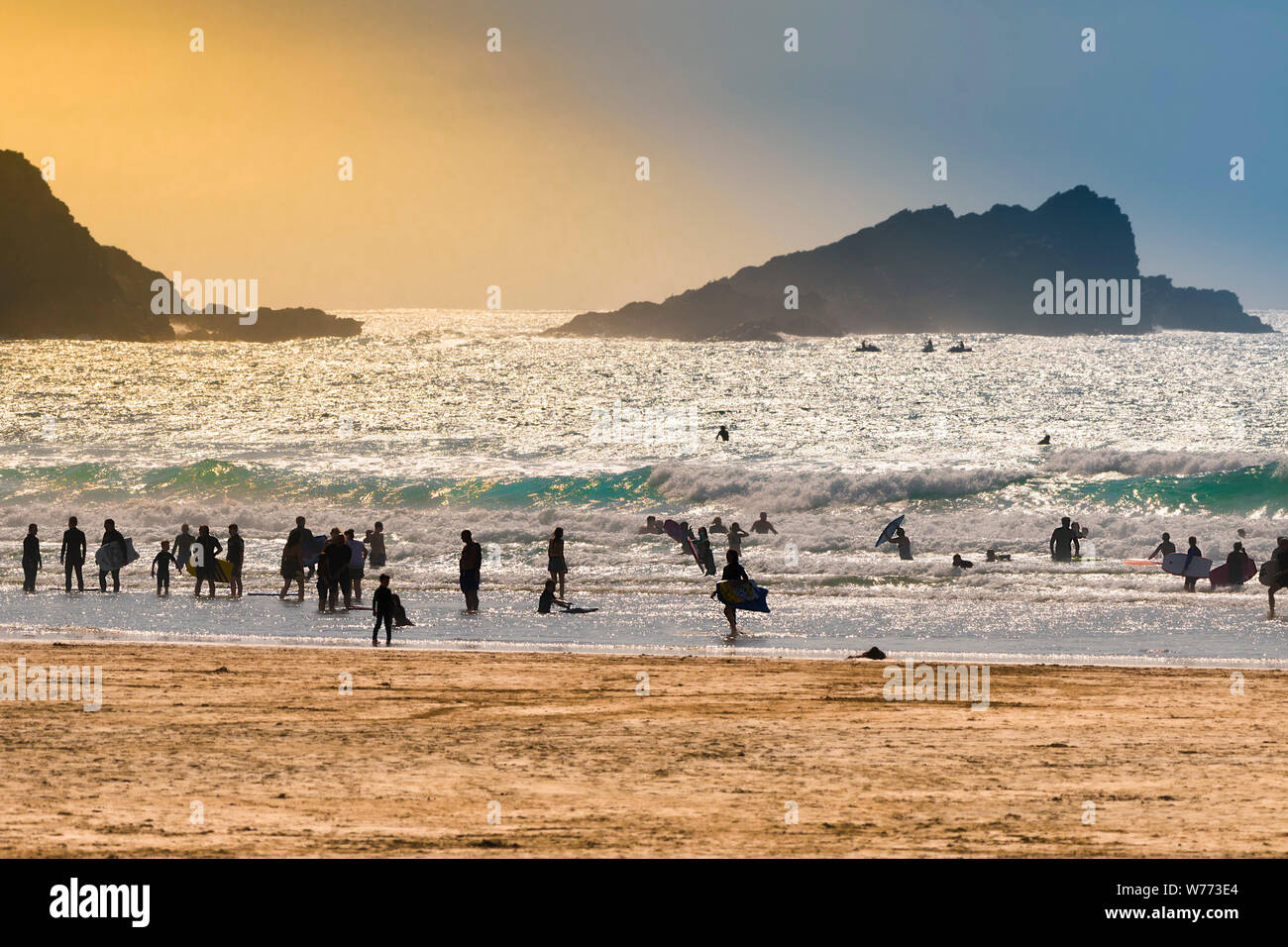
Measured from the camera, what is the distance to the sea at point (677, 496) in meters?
21.0

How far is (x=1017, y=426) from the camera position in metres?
73.9

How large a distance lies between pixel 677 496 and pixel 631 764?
35788 millimetres

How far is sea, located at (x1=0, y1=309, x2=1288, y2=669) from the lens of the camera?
69.0 feet

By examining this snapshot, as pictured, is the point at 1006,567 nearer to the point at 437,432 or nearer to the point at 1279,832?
the point at 1279,832

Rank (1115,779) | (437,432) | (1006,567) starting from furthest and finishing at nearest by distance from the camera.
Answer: (437,432) < (1006,567) < (1115,779)

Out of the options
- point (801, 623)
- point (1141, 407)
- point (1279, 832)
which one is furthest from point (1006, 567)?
point (1141, 407)

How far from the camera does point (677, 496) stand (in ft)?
152

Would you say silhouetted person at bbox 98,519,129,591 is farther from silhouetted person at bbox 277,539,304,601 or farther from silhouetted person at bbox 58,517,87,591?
silhouetted person at bbox 277,539,304,601

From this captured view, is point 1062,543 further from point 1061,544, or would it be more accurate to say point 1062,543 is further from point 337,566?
point 337,566

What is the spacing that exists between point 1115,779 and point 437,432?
60.1m

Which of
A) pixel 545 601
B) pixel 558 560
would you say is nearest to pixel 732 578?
pixel 545 601

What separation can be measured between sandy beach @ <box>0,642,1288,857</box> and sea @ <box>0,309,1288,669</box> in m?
3.73

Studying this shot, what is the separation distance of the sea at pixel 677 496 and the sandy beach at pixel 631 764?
373 cm

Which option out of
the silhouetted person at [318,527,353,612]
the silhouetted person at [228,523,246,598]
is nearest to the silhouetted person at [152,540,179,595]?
the silhouetted person at [228,523,246,598]
